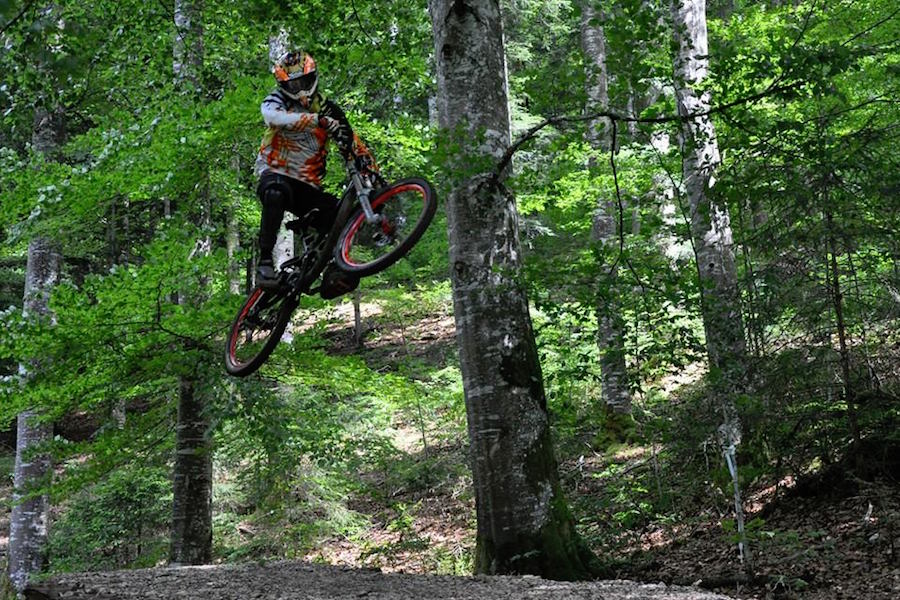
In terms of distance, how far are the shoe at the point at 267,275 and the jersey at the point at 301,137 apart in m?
0.72

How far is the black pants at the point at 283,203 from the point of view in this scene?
564 centimetres

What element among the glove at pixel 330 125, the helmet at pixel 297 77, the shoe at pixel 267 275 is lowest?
the shoe at pixel 267 275

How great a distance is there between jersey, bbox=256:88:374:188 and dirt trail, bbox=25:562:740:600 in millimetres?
2988

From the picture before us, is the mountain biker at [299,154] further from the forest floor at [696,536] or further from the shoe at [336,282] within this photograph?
the forest floor at [696,536]

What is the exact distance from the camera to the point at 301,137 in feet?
18.7

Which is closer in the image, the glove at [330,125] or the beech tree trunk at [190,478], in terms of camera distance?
the glove at [330,125]

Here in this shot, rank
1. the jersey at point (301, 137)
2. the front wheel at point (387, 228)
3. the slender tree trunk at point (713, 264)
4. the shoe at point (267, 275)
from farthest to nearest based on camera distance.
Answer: the shoe at point (267, 275) → the jersey at point (301, 137) → the slender tree trunk at point (713, 264) → the front wheel at point (387, 228)

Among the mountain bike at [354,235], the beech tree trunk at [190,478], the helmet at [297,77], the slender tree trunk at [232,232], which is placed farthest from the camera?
the slender tree trunk at [232,232]

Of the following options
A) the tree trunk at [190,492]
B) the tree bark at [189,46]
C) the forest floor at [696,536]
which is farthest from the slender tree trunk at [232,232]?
the forest floor at [696,536]

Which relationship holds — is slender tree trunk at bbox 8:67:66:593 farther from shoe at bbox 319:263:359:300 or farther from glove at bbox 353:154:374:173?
glove at bbox 353:154:374:173

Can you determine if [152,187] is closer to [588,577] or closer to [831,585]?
[588,577]

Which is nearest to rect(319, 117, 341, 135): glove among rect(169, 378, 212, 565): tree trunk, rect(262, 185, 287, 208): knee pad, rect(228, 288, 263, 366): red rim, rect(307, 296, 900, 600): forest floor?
rect(262, 185, 287, 208): knee pad

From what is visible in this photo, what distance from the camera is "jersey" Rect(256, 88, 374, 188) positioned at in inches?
209

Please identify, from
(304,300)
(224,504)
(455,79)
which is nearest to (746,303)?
(455,79)
